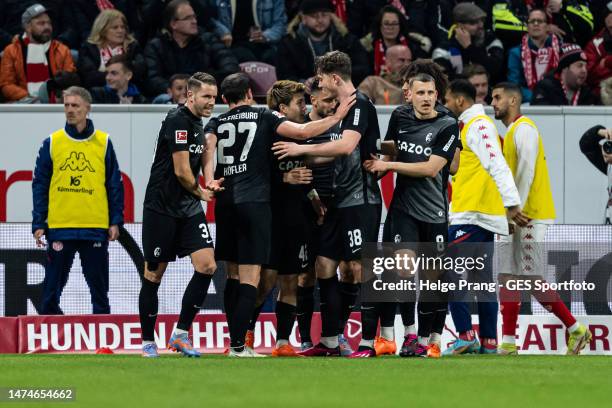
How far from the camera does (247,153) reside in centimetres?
1097

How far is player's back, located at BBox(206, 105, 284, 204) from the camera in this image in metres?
10.9

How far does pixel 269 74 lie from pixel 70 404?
992cm

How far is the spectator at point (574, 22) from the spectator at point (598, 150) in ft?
12.4

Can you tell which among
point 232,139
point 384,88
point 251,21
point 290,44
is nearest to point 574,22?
point 384,88

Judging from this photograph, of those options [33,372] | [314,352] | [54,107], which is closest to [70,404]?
[33,372]

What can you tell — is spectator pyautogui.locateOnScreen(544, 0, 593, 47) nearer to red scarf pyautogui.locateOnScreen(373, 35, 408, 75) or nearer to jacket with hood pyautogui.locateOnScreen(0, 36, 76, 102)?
red scarf pyautogui.locateOnScreen(373, 35, 408, 75)

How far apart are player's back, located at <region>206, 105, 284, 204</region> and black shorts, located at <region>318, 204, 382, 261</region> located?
0.65 meters

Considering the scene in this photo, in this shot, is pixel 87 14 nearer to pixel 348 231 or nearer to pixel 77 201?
pixel 77 201

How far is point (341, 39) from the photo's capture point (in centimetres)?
1747

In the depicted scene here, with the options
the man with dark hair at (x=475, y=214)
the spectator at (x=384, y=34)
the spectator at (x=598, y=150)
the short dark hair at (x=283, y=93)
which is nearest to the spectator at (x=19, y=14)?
the spectator at (x=384, y=34)

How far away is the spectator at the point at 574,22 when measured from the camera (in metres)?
19.1

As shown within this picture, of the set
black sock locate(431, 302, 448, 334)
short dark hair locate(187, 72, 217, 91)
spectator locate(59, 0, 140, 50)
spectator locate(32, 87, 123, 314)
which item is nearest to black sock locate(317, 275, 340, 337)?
black sock locate(431, 302, 448, 334)

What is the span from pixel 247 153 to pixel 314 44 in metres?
6.62

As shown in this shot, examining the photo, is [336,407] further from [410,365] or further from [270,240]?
[270,240]
